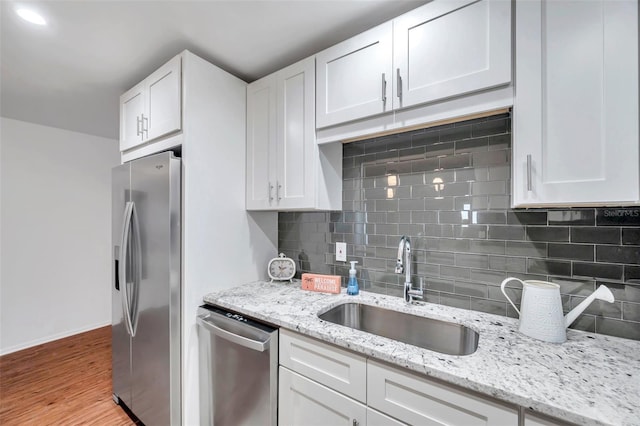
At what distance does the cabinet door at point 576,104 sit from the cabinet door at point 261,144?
1.33m

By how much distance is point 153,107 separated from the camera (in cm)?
187

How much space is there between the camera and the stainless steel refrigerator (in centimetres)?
162

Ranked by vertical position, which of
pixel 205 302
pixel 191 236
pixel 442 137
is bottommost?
pixel 205 302

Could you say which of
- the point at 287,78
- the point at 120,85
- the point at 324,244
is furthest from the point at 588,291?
the point at 120,85

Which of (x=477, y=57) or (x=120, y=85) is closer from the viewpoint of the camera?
(x=477, y=57)

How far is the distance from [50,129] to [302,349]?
383 cm

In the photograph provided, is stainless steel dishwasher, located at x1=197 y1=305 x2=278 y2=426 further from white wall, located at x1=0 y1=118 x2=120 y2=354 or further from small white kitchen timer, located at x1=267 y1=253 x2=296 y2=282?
white wall, located at x1=0 y1=118 x2=120 y2=354

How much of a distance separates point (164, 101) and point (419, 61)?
1541 millimetres

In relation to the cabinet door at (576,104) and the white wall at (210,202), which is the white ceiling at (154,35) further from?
the cabinet door at (576,104)

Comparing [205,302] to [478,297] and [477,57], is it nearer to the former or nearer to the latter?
[478,297]

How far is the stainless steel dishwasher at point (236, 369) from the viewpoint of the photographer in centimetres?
135

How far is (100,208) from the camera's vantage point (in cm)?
351

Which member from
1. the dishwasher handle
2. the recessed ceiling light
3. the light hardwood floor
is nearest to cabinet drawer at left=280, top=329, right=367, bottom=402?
the dishwasher handle

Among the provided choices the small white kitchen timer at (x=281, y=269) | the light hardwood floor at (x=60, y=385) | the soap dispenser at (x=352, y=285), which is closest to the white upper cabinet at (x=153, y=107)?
the small white kitchen timer at (x=281, y=269)
